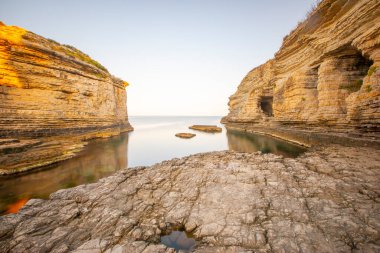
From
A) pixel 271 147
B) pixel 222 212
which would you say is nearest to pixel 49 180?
pixel 222 212

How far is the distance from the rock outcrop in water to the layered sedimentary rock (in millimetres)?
20694

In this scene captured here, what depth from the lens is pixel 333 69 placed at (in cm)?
1280

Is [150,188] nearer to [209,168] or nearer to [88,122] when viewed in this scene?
[209,168]

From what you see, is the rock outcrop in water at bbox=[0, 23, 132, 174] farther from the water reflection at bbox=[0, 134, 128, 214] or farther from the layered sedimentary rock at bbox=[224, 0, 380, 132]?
the layered sedimentary rock at bbox=[224, 0, 380, 132]

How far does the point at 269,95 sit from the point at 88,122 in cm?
2945

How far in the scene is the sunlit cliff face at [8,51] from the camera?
13.1 m

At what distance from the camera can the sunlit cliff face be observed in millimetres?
13125

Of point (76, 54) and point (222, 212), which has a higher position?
point (76, 54)

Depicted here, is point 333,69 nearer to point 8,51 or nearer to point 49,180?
point 49,180

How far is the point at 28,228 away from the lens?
4.21 meters

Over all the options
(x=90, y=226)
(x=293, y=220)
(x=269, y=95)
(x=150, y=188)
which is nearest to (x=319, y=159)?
(x=293, y=220)

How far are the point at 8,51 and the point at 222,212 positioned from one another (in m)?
20.5

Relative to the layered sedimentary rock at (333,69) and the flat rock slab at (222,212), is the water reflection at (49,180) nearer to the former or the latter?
the flat rock slab at (222,212)

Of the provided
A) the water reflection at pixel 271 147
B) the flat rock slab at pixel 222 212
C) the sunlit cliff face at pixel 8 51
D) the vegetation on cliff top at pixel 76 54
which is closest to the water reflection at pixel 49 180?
the flat rock slab at pixel 222 212
